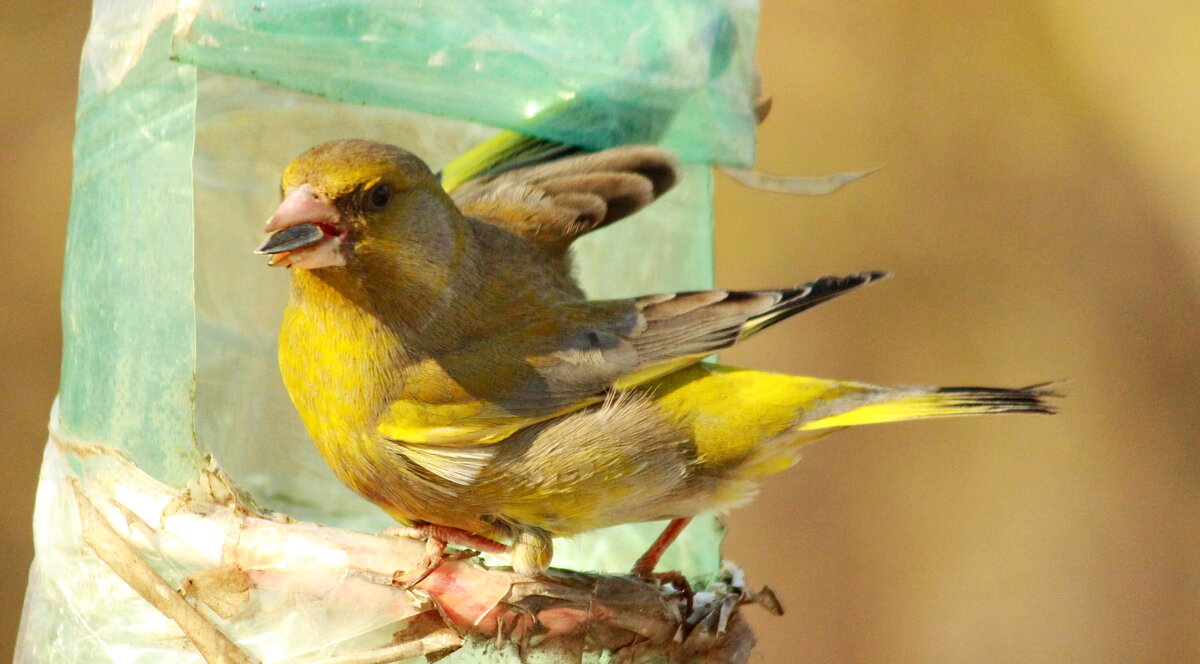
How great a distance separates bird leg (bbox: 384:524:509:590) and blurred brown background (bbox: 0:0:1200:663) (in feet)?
11.2

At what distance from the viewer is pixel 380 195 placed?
2338 mm

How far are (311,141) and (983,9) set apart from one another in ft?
13.8

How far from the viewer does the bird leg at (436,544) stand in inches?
86.0

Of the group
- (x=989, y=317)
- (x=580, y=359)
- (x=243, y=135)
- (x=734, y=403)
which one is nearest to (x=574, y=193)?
(x=580, y=359)

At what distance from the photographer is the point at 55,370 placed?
5207mm

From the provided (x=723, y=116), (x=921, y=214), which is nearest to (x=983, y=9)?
(x=921, y=214)

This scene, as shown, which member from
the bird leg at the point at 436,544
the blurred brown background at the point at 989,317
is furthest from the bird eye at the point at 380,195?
the blurred brown background at the point at 989,317

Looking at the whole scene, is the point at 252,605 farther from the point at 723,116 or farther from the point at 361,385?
the point at 723,116

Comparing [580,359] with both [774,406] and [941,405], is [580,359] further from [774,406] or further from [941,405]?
[941,405]

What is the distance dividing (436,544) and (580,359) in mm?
517

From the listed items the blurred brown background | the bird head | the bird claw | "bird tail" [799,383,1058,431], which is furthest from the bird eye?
the blurred brown background

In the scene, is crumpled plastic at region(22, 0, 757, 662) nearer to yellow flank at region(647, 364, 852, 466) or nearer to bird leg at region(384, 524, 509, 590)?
bird leg at region(384, 524, 509, 590)

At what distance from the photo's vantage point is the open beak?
2146 millimetres

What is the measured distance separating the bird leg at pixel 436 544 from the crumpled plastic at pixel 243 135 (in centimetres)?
29
